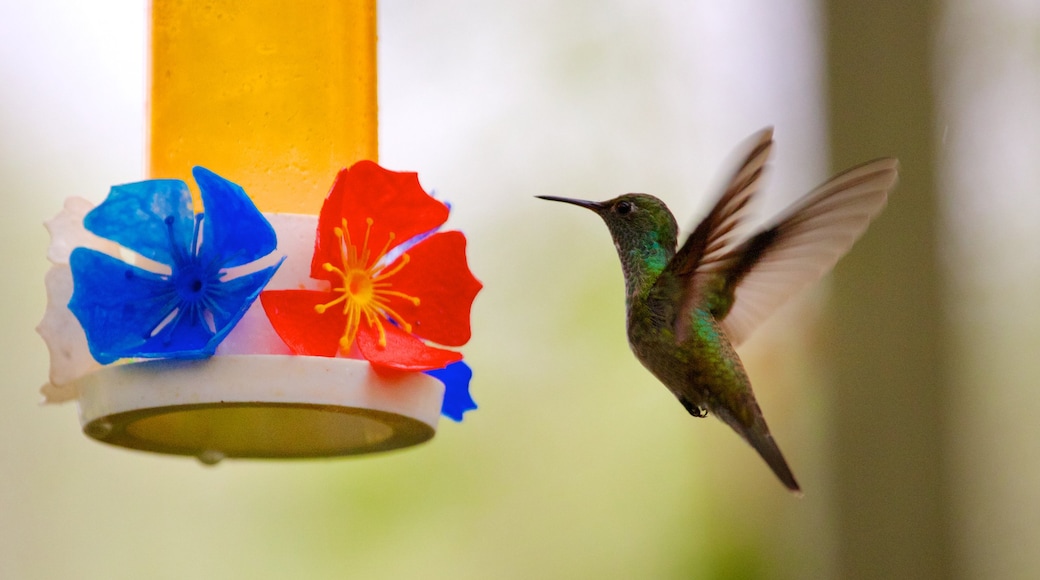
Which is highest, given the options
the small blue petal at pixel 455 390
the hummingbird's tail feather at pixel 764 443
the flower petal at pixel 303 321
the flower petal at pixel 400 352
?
the flower petal at pixel 303 321

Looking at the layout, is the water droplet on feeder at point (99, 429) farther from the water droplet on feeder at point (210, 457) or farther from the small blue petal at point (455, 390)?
the small blue petal at point (455, 390)

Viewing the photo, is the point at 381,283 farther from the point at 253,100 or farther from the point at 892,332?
the point at 892,332

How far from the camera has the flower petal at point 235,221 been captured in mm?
1959

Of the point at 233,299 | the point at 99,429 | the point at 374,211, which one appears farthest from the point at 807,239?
the point at 99,429

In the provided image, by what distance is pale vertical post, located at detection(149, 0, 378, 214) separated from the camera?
2275mm

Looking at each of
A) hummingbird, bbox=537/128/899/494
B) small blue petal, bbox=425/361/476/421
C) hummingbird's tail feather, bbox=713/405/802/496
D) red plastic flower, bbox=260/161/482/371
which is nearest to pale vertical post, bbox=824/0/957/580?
hummingbird, bbox=537/128/899/494

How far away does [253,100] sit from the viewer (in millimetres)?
2299

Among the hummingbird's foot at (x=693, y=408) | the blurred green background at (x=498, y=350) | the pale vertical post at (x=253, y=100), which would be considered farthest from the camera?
the blurred green background at (x=498, y=350)

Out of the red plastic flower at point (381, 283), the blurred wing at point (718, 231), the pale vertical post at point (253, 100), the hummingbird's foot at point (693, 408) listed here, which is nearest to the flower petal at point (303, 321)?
the red plastic flower at point (381, 283)

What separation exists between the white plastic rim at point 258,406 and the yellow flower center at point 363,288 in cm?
9

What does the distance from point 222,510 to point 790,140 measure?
11.3 ft

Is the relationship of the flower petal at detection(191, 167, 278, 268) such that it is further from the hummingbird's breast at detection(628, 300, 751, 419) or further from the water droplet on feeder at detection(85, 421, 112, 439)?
the hummingbird's breast at detection(628, 300, 751, 419)

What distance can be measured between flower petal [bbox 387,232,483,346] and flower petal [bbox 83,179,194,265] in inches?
14.4

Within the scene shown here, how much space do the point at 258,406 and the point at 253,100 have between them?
0.66m
